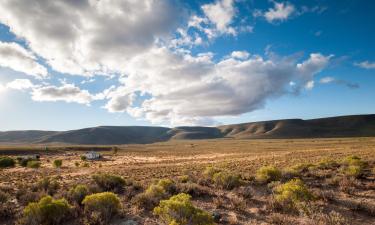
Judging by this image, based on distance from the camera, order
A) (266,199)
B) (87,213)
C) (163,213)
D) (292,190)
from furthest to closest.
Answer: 1. (266,199)
2. (292,190)
3. (87,213)
4. (163,213)

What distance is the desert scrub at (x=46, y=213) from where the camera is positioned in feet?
26.7

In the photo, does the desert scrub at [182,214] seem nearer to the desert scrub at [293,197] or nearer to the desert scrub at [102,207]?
the desert scrub at [102,207]

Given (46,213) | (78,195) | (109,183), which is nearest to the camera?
(46,213)

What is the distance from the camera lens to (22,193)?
40.0ft

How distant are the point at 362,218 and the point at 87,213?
9.03 meters

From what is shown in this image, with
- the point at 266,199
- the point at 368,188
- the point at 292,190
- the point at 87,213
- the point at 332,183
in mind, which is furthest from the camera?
the point at 332,183

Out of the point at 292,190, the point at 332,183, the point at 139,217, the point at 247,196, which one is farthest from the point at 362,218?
the point at 139,217

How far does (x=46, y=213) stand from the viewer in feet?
27.6

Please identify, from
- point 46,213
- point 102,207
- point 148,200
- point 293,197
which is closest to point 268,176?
point 293,197

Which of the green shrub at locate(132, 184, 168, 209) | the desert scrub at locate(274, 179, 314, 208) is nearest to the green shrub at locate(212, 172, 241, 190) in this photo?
the desert scrub at locate(274, 179, 314, 208)

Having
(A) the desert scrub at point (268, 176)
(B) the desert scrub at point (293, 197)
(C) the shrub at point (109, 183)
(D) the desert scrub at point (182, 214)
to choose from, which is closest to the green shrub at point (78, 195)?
(C) the shrub at point (109, 183)

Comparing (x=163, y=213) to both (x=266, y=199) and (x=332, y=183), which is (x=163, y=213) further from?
(x=332, y=183)

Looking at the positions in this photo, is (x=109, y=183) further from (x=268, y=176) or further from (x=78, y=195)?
(x=268, y=176)

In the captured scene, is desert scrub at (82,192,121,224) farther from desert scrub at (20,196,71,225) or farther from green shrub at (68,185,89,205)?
green shrub at (68,185,89,205)
